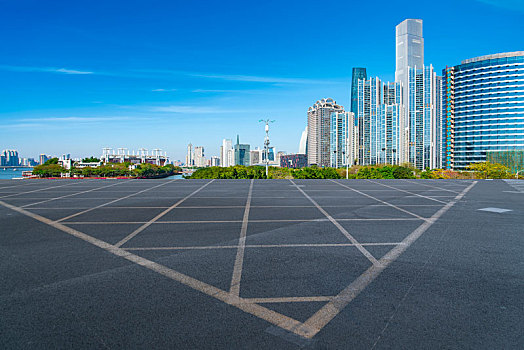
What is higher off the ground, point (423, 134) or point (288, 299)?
point (423, 134)

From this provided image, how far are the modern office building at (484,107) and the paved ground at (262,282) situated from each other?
160730 millimetres

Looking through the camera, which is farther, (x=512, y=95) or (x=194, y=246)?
(x=512, y=95)

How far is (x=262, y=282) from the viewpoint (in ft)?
15.4

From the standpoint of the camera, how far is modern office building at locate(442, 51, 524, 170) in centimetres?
14162

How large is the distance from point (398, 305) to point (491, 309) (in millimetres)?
1033

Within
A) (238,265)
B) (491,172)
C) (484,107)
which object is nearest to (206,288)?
(238,265)

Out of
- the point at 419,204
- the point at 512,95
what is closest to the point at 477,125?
the point at 512,95

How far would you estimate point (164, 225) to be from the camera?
8.60 m

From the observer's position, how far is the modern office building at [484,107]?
465ft

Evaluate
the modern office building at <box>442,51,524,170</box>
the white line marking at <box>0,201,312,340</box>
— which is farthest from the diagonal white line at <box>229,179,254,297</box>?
the modern office building at <box>442,51,524,170</box>

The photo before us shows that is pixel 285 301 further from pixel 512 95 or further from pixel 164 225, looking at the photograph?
pixel 512 95

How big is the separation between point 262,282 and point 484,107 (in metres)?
176

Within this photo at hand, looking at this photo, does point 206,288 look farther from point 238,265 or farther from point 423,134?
point 423,134

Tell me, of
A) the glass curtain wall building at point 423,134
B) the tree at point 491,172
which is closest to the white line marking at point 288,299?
the tree at point 491,172
